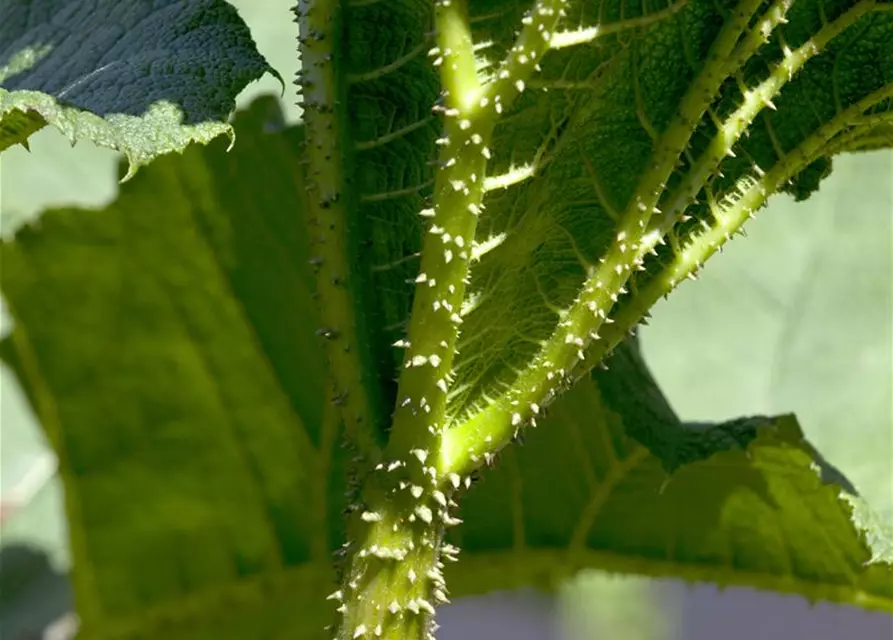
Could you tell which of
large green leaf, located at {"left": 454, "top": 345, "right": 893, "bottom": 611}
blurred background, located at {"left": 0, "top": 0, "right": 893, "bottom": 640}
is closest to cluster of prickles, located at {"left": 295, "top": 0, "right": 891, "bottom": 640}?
large green leaf, located at {"left": 454, "top": 345, "right": 893, "bottom": 611}

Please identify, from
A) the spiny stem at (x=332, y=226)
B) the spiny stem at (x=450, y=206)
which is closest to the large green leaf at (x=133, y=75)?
the spiny stem at (x=332, y=226)

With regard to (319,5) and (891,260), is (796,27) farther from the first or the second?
(891,260)

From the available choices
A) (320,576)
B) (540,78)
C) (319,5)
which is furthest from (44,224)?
(540,78)

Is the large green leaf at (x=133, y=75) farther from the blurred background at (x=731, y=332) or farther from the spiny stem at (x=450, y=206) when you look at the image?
the blurred background at (x=731, y=332)

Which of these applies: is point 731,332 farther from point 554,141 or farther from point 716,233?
point 554,141

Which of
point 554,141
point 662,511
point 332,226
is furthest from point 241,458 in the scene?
point 554,141

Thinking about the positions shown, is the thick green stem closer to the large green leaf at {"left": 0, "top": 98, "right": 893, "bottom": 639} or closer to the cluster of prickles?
the cluster of prickles
